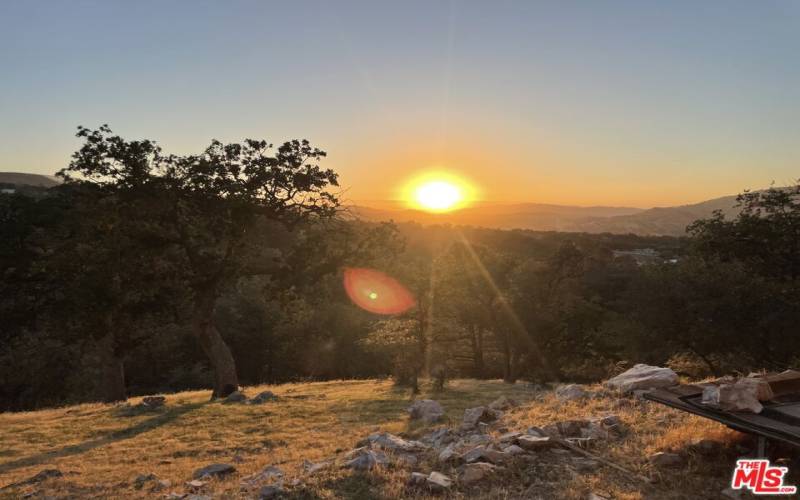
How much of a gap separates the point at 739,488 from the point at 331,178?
60.6ft

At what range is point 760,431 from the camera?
7.00 m

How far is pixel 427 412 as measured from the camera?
15750 mm

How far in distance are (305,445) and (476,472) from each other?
6.36m

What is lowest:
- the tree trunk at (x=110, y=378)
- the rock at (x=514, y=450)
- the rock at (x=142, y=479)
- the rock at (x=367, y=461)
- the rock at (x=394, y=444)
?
the tree trunk at (x=110, y=378)

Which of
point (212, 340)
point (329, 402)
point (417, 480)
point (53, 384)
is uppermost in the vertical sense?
point (417, 480)

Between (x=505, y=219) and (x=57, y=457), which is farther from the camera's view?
(x=505, y=219)

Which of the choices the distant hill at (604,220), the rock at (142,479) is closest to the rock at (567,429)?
the rock at (142,479)

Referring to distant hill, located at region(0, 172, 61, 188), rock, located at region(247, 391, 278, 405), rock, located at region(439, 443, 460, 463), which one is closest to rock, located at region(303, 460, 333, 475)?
rock, located at region(439, 443, 460, 463)

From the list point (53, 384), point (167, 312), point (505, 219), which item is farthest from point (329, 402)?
point (505, 219)

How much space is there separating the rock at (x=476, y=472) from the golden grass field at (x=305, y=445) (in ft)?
0.65

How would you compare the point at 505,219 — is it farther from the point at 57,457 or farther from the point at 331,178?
the point at 57,457

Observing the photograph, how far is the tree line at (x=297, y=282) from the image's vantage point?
66.1ft

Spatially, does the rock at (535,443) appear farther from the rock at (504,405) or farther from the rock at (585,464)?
the rock at (504,405)

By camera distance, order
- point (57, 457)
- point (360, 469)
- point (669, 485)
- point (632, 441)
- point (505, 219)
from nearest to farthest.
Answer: point (669, 485) < point (360, 469) < point (632, 441) < point (57, 457) < point (505, 219)
